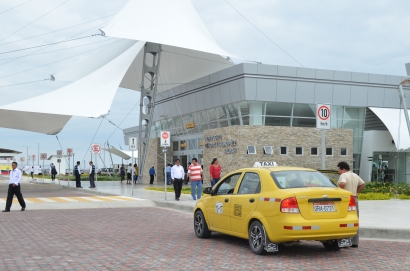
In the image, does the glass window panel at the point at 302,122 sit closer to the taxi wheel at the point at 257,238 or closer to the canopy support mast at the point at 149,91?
the canopy support mast at the point at 149,91

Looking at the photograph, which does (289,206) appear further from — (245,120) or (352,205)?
(245,120)

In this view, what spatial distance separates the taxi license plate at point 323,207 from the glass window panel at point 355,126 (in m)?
29.9

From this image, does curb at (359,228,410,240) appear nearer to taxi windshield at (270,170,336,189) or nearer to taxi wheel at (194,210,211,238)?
taxi windshield at (270,170,336,189)

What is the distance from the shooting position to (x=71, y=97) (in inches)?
1358

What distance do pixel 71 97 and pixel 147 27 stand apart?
6.73m

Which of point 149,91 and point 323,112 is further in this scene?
point 149,91

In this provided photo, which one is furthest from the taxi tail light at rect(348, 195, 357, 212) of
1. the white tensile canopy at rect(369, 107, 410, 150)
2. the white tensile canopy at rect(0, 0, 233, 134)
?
the white tensile canopy at rect(369, 107, 410, 150)

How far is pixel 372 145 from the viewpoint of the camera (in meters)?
39.1

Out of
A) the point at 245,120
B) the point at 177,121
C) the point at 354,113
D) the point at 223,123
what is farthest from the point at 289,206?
the point at 177,121

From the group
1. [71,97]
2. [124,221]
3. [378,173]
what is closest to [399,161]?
[378,173]

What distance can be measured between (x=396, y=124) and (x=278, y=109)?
28.0 feet

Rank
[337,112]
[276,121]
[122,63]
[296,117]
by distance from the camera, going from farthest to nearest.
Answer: [122,63], [337,112], [296,117], [276,121]

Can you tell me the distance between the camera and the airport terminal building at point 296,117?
115 ft

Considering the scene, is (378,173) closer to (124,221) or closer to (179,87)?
(179,87)
